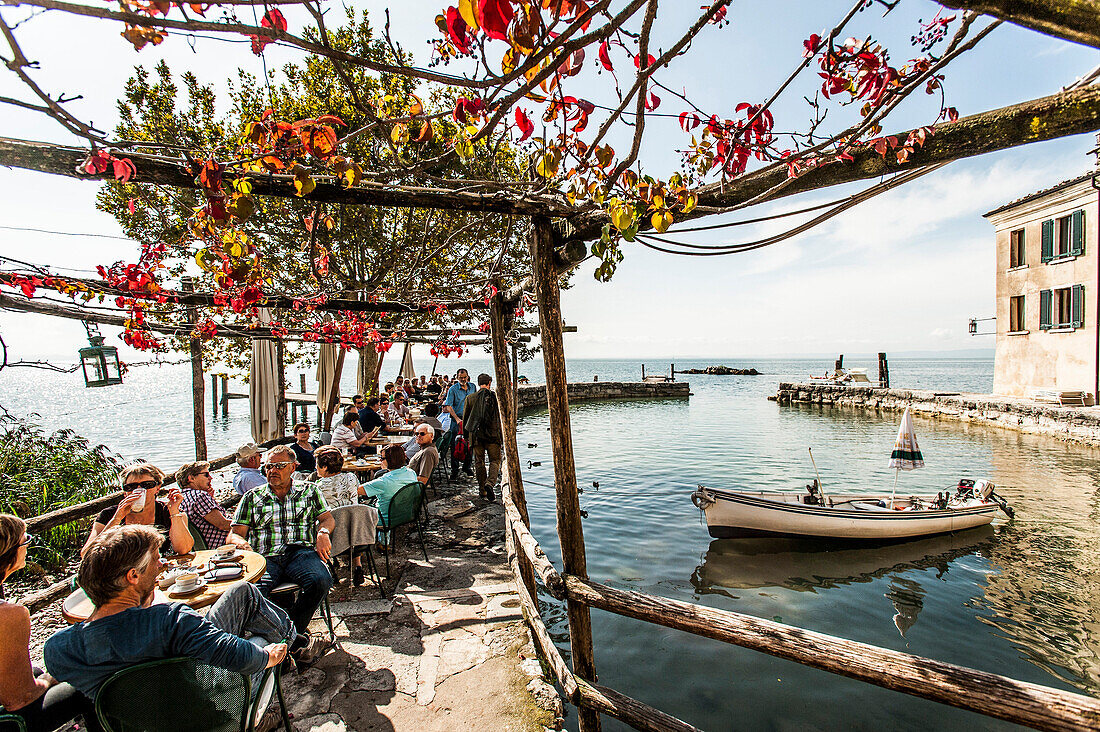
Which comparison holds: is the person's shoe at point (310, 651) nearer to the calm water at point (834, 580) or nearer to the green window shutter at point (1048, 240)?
the calm water at point (834, 580)

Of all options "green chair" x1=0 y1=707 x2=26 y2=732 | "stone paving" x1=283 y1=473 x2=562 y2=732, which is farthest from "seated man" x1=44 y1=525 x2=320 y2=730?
"stone paving" x1=283 y1=473 x2=562 y2=732

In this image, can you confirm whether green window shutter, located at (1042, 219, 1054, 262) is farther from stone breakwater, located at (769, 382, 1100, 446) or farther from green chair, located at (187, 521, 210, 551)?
green chair, located at (187, 521, 210, 551)

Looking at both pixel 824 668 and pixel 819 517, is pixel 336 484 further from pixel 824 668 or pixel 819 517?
pixel 819 517

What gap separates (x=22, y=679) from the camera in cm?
233

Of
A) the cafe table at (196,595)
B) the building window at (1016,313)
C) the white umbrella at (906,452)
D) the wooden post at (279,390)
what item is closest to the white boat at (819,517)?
the white umbrella at (906,452)

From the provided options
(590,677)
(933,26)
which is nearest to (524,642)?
(590,677)

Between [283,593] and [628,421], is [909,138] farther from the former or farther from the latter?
[628,421]

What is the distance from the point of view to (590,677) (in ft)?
12.2

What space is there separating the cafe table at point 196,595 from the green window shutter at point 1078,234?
1166 inches

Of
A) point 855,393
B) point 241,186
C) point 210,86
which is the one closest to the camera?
point 241,186

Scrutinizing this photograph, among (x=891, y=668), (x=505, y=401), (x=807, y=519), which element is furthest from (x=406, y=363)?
(x=891, y=668)

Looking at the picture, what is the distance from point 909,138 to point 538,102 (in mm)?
1669

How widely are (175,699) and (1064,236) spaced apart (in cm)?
3092

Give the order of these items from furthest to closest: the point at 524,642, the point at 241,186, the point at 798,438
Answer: the point at 798,438, the point at 524,642, the point at 241,186
